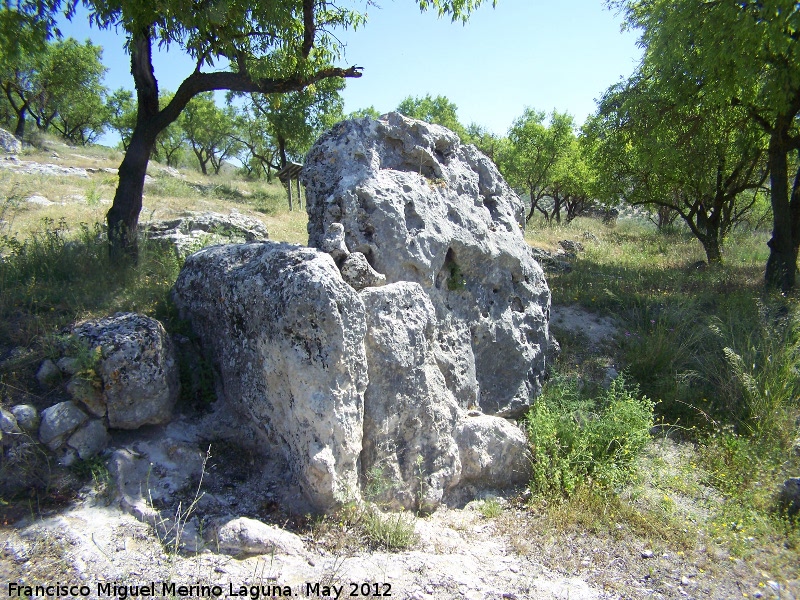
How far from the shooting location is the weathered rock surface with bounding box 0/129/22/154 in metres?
18.4

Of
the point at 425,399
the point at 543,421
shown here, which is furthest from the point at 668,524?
the point at 425,399

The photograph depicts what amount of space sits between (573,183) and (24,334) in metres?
25.5

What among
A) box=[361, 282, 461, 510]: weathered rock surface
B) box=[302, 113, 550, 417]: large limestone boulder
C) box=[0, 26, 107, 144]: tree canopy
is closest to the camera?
box=[361, 282, 461, 510]: weathered rock surface

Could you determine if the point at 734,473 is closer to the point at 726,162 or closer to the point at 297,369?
the point at 297,369

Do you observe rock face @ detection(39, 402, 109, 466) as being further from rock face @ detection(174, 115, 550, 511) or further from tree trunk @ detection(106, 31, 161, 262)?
tree trunk @ detection(106, 31, 161, 262)

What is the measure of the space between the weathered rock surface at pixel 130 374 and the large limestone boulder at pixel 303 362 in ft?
1.66

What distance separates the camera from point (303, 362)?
3.78 m

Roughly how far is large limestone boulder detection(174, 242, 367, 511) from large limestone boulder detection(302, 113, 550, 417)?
720mm

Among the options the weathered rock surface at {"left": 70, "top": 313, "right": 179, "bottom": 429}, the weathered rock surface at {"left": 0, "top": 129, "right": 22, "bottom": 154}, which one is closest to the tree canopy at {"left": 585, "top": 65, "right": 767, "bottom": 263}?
the weathered rock surface at {"left": 70, "top": 313, "right": 179, "bottom": 429}

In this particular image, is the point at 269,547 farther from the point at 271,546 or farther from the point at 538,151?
the point at 538,151

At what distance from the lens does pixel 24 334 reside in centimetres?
455

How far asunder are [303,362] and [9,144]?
20.6m

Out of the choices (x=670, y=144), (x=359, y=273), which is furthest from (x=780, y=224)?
(x=359, y=273)

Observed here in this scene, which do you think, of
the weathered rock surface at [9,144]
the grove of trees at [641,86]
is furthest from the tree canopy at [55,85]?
the grove of trees at [641,86]
